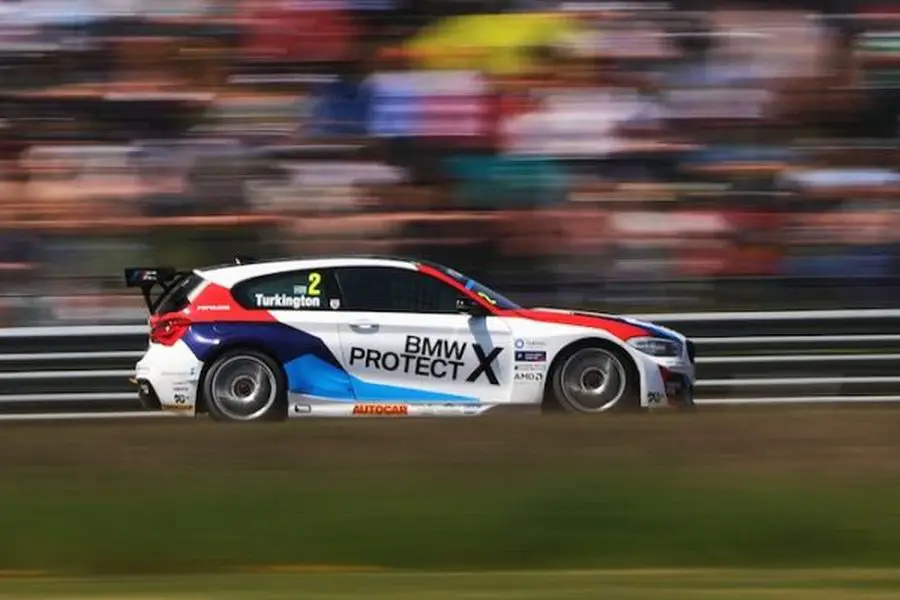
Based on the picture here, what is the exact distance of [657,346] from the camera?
11.6 m

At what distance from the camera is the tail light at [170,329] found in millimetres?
11523

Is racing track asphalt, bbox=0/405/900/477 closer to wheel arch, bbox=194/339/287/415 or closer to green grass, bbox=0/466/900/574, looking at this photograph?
green grass, bbox=0/466/900/574

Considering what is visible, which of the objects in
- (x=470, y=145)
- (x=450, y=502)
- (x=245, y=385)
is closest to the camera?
(x=450, y=502)

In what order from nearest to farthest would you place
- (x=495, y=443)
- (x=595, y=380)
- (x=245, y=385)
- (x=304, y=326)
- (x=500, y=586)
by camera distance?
(x=500, y=586)
(x=495, y=443)
(x=245, y=385)
(x=304, y=326)
(x=595, y=380)

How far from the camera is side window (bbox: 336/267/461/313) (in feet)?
38.5

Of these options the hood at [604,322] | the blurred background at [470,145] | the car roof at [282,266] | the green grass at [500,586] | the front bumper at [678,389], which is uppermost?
the blurred background at [470,145]

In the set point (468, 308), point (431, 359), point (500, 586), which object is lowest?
point (500, 586)

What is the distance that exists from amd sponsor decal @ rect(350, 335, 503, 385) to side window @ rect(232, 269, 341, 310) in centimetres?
43

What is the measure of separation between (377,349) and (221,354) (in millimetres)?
1062

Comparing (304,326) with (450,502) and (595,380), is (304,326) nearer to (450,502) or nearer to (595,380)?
(595,380)

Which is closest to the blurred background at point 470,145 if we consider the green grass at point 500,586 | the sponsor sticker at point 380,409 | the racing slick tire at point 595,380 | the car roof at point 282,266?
the car roof at point 282,266

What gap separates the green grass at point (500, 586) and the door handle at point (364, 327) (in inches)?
204

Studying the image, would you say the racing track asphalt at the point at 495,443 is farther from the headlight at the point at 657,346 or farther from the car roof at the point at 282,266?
the car roof at the point at 282,266

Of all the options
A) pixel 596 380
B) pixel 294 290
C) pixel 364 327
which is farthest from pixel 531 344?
pixel 294 290
